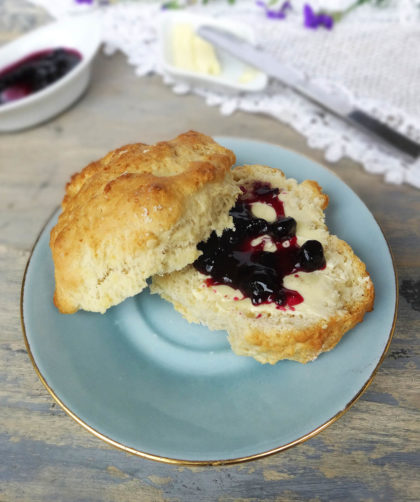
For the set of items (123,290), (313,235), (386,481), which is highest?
(313,235)

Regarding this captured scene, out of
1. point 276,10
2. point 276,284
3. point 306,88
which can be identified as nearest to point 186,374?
point 276,284

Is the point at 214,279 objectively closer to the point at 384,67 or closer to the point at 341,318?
the point at 341,318

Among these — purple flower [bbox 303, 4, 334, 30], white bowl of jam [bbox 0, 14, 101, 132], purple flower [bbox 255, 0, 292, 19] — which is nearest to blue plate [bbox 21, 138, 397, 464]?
white bowl of jam [bbox 0, 14, 101, 132]

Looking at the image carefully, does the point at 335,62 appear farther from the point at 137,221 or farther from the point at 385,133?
the point at 137,221

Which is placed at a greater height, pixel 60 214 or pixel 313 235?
pixel 313 235

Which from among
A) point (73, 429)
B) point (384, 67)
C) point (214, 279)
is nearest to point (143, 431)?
point (73, 429)

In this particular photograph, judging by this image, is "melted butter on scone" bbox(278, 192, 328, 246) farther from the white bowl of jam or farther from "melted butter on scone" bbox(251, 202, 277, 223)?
the white bowl of jam
